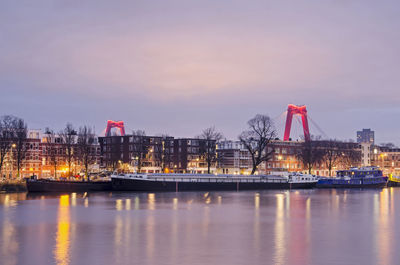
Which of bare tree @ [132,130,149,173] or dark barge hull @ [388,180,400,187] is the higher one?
bare tree @ [132,130,149,173]

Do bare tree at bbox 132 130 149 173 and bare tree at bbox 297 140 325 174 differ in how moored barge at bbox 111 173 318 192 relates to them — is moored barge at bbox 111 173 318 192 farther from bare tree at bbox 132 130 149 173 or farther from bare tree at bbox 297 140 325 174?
bare tree at bbox 132 130 149 173

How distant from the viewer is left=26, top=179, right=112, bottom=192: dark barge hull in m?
105

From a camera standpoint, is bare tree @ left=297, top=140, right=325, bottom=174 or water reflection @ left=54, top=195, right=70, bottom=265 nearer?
water reflection @ left=54, top=195, right=70, bottom=265

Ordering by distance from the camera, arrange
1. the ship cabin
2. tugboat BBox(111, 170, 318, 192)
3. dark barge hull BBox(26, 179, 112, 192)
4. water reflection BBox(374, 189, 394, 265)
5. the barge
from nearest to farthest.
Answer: water reflection BBox(374, 189, 394, 265), dark barge hull BBox(26, 179, 112, 192), tugboat BBox(111, 170, 318, 192), the ship cabin, the barge

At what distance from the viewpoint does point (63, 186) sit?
109 m

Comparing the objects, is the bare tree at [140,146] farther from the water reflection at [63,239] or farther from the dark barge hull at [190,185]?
the water reflection at [63,239]

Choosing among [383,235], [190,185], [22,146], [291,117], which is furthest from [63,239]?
[291,117]

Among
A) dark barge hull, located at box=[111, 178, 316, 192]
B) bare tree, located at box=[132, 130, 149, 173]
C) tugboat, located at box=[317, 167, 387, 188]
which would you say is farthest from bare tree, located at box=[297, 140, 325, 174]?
bare tree, located at box=[132, 130, 149, 173]

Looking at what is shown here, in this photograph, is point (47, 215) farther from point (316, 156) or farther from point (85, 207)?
point (316, 156)

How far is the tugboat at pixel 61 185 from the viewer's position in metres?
105

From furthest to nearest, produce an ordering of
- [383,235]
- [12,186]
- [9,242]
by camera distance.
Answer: [12,186] < [383,235] < [9,242]

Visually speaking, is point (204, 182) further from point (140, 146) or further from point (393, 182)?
point (393, 182)

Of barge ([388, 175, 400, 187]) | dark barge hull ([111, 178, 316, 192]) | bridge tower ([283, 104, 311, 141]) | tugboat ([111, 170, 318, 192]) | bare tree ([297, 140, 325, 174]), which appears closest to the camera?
dark barge hull ([111, 178, 316, 192])

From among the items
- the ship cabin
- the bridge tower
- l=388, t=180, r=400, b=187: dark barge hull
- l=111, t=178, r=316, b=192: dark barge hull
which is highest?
the bridge tower
